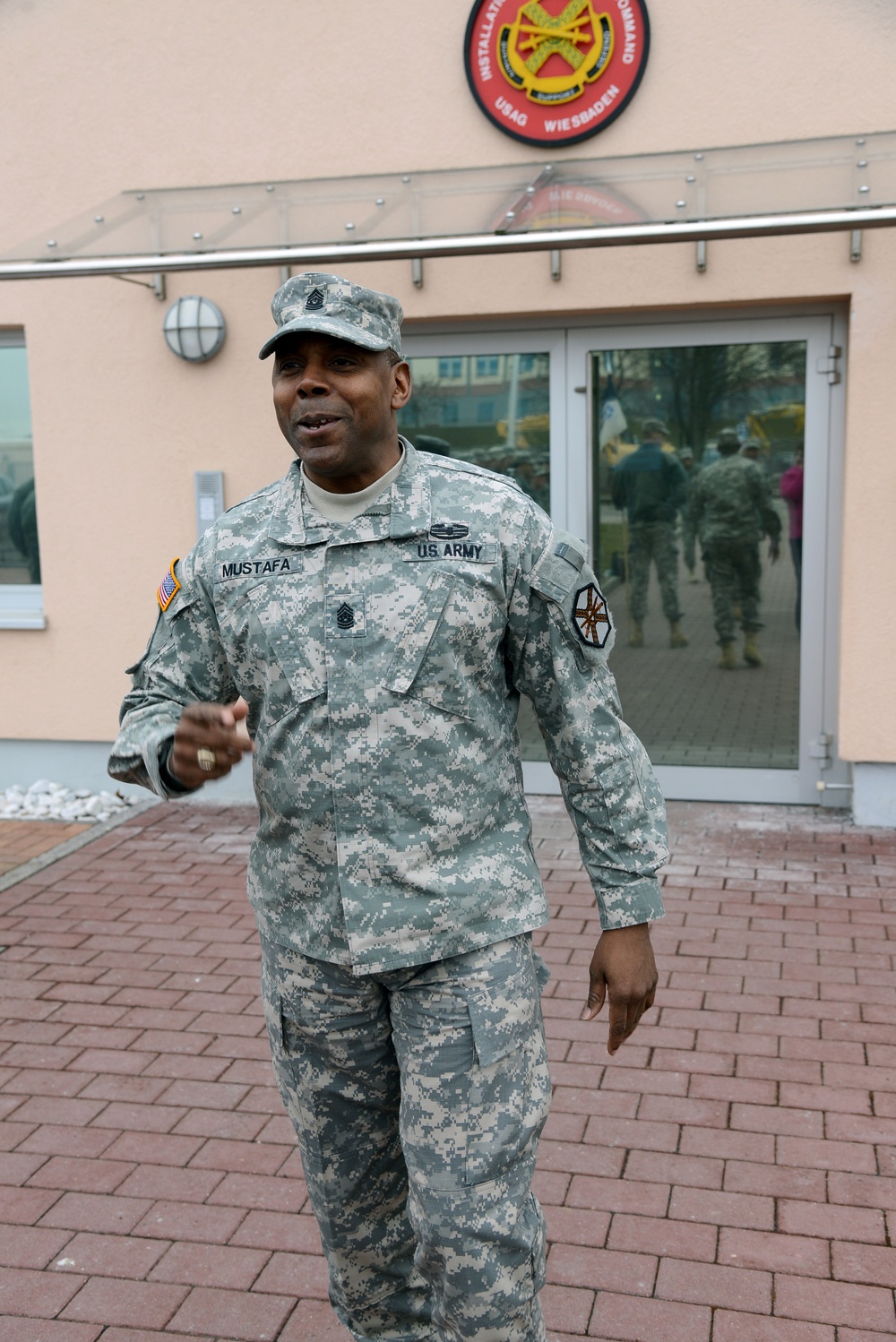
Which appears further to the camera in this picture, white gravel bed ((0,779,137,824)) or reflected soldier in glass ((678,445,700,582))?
white gravel bed ((0,779,137,824))

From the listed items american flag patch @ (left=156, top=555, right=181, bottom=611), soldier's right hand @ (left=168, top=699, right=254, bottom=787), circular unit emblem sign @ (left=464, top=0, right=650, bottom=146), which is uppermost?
circular unit emblem sign @ (left=464, top=0, right=650, bottom=146)

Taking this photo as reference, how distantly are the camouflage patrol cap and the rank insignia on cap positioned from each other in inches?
21.3

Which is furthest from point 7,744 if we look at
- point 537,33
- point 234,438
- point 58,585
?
point 537,33

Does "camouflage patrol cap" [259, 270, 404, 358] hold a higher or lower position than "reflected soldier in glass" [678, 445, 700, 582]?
higher

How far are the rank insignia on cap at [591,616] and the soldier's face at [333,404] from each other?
1.39 ft

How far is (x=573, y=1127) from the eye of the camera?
3.61 meters

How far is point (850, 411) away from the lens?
19.7 ft

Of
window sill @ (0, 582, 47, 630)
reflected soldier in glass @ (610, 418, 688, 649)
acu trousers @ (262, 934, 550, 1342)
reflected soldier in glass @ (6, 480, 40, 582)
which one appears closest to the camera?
acu trousers @ (262, 934, 550, 1342)

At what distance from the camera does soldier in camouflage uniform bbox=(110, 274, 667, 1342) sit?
2.18m

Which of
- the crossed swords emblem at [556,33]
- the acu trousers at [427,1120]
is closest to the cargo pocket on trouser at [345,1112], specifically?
the acu trousers at [427,1120]

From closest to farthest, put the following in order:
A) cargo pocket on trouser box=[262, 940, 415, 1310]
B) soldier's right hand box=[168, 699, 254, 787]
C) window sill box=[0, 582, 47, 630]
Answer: soldier's right hand box=[168, 699, 254, 787]
cargo pocket on trouser box=[262, 940, 415, 1310]
window sill box=[0, 582, 47, 630]

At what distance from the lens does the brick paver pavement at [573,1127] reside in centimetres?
287

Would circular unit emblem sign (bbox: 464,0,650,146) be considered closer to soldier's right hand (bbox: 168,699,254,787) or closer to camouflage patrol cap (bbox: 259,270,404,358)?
camouflage patrol cap (bbox: 259,270,404,358)

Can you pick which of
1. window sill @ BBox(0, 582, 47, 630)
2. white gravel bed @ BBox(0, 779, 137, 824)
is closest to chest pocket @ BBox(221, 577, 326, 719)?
white gravel bed @ BBox(0, 779, 137, 824)
